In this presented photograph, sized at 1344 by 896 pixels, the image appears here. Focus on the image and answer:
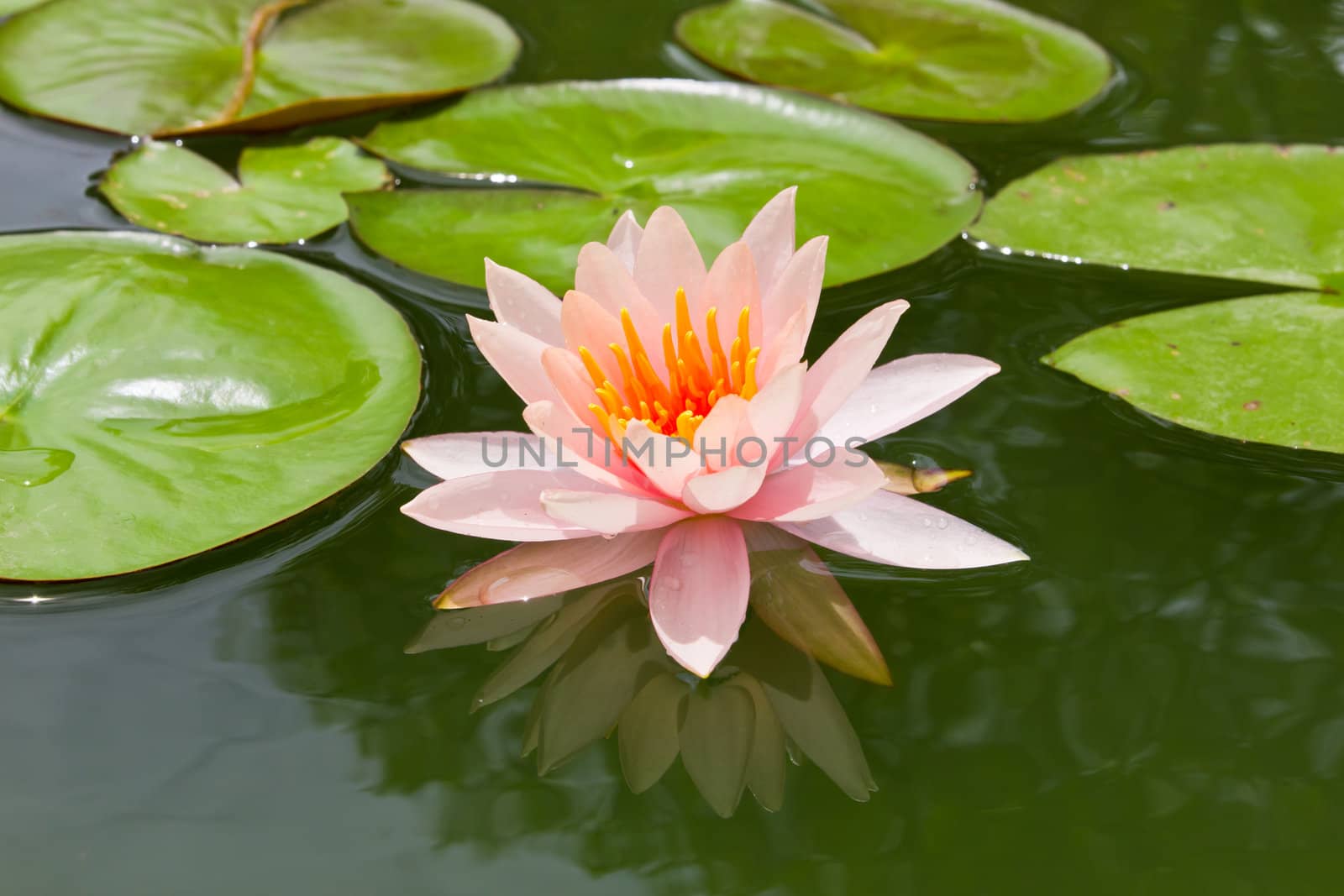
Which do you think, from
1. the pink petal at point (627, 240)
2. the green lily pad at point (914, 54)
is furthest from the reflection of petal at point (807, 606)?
the green lily pad at point (914, 54)

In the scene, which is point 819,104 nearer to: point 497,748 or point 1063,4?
point 1063,4

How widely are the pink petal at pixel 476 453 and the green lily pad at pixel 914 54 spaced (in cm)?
161

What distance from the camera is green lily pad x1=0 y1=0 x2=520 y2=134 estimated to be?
8.71 ft

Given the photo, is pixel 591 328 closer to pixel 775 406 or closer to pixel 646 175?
pixel 775 406

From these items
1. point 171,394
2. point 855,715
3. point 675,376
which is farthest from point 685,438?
point 171,394

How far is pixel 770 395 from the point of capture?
4.46 ft

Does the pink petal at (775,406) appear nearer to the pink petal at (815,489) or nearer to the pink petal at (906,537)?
the pink petal at (815,489)

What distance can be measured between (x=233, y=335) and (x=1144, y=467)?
5.06 feet

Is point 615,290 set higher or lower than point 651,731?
higher

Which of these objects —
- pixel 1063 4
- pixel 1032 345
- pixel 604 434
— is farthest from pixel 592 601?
pixel 1063 4

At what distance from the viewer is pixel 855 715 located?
4.59ft

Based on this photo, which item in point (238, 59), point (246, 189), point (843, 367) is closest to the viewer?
point (843, 367)

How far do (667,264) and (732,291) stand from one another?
0.13 metres

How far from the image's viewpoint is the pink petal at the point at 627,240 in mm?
1736
